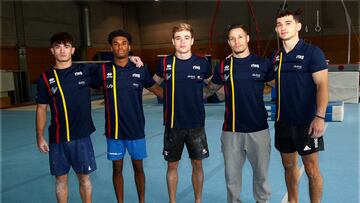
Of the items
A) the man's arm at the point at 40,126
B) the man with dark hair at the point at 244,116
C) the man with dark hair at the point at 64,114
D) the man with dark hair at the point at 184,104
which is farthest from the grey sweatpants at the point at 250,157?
the man's arm at the point at 40,126

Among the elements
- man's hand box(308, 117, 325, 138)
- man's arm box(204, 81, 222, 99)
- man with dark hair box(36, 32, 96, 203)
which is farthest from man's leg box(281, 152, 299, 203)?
man with dark hair box(36, 32, 96, 203)

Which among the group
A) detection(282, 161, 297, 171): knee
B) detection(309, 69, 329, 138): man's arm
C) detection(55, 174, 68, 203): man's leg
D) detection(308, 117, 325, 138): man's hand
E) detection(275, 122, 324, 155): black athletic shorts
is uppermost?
detection(309, 69, 329, 138): man's arm

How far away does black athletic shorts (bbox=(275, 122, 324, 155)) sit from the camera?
2.76 m

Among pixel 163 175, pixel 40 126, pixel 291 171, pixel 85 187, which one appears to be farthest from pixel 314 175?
pixel 40 126

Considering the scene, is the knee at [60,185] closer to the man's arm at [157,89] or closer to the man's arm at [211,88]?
the man's arm at [157,89]

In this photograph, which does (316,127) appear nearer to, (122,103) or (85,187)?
(122,103)

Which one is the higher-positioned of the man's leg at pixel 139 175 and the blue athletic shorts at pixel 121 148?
the blue athletic shorts at pixel 121 148

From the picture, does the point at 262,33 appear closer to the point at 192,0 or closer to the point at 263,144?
the point at 192,0

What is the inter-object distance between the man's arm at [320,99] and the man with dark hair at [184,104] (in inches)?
36.8

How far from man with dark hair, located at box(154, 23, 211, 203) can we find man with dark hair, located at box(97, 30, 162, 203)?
241mm

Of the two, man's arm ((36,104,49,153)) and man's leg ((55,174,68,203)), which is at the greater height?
man's arm ((36,104,49,153))

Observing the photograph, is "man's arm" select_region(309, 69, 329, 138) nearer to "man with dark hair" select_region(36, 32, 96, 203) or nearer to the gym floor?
the gym floor

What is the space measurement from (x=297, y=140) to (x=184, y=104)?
3.19ft

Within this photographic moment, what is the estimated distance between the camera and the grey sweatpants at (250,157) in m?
2.90
